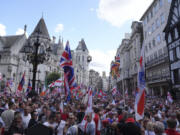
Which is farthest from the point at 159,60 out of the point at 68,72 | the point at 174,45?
the point at 68,72

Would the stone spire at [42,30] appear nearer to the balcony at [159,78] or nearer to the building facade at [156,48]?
the building facade at [156,48]

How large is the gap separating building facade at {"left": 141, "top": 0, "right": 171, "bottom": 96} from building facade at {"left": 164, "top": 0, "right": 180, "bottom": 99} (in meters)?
1.65

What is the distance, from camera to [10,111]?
5.55m

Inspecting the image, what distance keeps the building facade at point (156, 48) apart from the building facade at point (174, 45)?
1.65m

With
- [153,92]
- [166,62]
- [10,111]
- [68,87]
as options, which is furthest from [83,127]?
[153,92]

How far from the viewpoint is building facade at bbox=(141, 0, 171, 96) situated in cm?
2891

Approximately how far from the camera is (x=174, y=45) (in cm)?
2502

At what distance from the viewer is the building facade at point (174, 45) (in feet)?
79.0

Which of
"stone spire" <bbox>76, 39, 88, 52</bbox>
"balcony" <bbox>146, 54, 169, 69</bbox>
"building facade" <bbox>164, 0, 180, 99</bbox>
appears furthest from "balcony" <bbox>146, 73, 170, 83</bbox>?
"stone spire" <bbox>76, 39, 88, 52</bbox>

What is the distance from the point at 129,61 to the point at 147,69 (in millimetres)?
14248

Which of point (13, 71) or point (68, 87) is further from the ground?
point (13, 71)

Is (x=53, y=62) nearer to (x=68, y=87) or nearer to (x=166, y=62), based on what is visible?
(x=166, y=62)

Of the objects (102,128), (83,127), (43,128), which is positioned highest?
(43,128)

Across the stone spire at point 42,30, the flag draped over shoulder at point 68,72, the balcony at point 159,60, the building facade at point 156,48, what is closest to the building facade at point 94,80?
the stone spire at point 42,30
